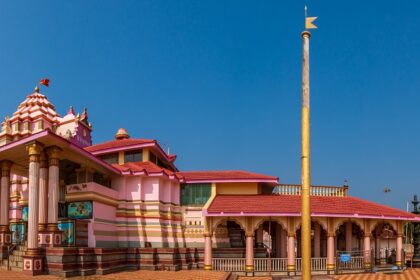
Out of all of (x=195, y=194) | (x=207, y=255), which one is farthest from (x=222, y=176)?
(x=207, y=255)

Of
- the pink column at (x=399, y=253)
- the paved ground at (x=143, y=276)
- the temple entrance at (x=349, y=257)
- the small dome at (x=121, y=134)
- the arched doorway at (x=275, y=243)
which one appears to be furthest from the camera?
the small dome at (x=121, y=134)

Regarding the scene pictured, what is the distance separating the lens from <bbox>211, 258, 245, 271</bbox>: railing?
23188 millimetres

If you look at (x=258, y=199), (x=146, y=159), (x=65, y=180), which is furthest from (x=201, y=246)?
(x=65, y=180)

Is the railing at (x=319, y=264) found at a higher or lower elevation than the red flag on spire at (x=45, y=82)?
lower

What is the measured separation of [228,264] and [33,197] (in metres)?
10.5

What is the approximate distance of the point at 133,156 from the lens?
1073 inches

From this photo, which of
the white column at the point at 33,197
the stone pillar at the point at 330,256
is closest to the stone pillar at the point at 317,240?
the stone pillar at the point at 330,256

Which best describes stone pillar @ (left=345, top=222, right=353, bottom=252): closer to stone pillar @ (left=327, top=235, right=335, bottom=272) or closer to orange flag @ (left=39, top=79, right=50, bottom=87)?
stone pillar @ (left=327, top=235, right=335, bottom=272)

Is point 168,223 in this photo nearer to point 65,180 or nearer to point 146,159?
point 146,159

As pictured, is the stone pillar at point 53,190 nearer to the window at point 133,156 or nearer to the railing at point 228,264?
the window at point 133,156

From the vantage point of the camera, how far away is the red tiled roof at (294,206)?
22844mm

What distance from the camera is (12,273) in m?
17.9

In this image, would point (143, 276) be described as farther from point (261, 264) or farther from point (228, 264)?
point (261, 264)

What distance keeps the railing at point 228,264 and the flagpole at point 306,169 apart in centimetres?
1716
